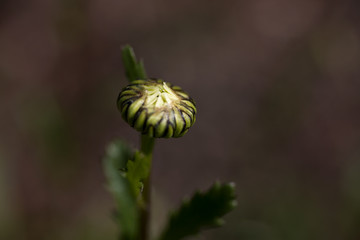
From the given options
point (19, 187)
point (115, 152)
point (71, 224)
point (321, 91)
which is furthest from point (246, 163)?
point (115, 152)

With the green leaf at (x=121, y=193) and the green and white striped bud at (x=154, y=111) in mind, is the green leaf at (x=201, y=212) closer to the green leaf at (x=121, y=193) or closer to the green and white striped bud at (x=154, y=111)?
the green leaf at (x=121, y=193)

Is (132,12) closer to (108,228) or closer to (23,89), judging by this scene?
(23,89)

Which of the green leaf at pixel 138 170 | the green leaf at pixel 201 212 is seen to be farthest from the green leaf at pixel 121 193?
the green leaf at pixel 138 170

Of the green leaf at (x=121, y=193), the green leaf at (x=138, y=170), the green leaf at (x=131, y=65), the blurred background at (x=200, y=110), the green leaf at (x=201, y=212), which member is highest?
the blurred background at (x=200, y=110)

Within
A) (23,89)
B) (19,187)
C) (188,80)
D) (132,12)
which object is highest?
(132,12)

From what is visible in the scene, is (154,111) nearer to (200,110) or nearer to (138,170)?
(138,170)

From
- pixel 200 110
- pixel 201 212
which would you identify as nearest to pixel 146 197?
pixel 201 212

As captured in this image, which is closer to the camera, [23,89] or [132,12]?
[23,89]

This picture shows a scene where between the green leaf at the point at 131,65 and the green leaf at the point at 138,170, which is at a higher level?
the green leaf at the point at 131,65
